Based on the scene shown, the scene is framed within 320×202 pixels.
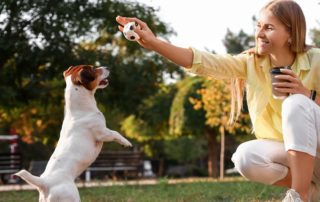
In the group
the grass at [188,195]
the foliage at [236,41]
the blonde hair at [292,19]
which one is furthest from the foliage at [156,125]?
the blonde hair at [292,19]

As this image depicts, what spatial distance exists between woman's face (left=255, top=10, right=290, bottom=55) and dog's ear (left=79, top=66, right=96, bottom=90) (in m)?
1.42

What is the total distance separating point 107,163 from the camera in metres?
21.4

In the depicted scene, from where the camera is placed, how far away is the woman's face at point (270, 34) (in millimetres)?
3697

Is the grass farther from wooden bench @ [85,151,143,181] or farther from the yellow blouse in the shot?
wooden bench @ [85,151,143,181]

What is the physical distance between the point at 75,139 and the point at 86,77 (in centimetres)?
50

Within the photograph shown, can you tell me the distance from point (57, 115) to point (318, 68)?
67.0 ft

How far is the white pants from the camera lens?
11.1 ft

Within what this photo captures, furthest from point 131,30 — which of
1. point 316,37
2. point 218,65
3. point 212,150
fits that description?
point 212,150

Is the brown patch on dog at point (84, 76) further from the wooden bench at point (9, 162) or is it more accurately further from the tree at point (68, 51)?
the wooden bench at point (9, 162)

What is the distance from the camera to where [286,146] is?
3469 mm

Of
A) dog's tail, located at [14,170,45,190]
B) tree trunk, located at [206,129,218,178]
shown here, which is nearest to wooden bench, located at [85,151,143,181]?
tree trunk, located at [206,129,218,178]

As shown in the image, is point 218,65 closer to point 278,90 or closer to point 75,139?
point 278,90

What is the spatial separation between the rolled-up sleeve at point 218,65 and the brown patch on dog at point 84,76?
1063 millimetres

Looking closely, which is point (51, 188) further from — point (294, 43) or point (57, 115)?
point (57, 115)
